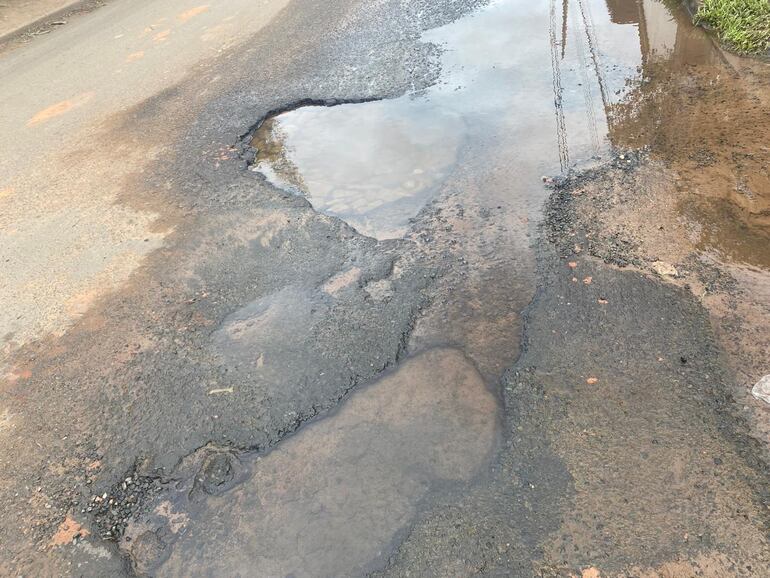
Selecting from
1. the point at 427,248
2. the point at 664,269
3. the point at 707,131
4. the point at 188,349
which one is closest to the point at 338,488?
the point at 188,349

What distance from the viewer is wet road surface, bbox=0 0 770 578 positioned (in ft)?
8.03

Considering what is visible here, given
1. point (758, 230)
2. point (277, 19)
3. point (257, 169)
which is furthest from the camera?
point (277, 19)

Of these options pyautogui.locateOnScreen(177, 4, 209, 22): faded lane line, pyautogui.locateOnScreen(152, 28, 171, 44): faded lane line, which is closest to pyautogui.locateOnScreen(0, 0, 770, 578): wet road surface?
pyautogui.locateOnScreen(152, 28, 171, 44): faded lane line

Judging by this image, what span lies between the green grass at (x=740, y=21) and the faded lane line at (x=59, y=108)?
22.2ft

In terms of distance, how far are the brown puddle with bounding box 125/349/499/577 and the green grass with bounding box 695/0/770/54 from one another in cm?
470

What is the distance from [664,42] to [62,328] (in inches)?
233

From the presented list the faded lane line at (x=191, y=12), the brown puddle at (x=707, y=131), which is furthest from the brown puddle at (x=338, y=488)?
the faded lane line at (x=191, y=12)

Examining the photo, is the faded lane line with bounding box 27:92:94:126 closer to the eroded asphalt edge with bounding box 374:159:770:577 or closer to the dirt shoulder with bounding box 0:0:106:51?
the dirt shoulder with bounding box 0:0:106:51

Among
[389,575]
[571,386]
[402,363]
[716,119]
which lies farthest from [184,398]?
[716,119]

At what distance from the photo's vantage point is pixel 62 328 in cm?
372

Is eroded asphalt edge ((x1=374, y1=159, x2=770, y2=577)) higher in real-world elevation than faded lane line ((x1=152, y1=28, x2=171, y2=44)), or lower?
lower

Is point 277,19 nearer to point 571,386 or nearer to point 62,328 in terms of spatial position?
point 62,328

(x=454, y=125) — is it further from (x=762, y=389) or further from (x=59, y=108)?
(x=59, y=108)

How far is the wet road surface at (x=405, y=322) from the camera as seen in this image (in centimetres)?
245
